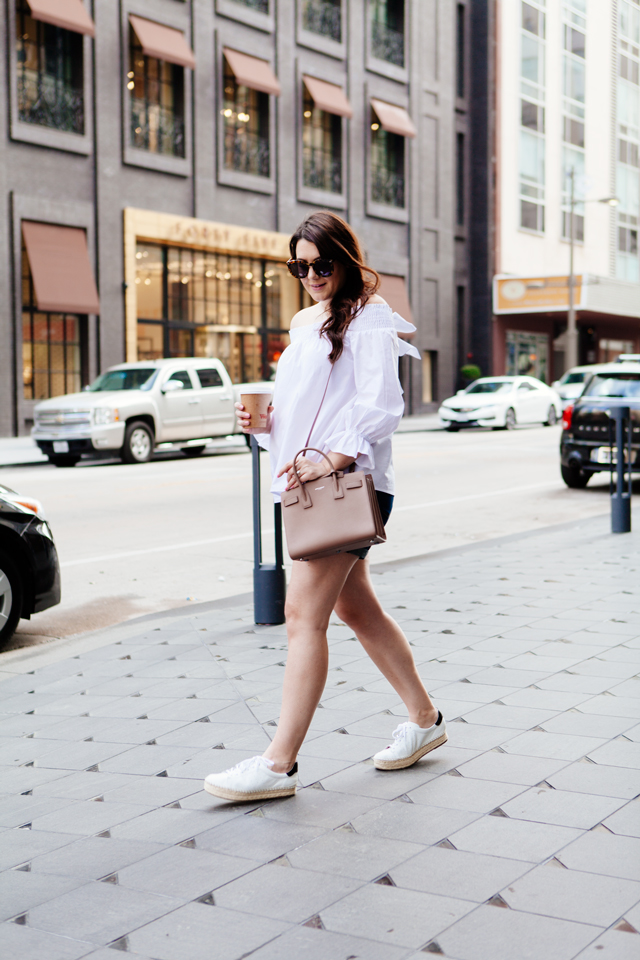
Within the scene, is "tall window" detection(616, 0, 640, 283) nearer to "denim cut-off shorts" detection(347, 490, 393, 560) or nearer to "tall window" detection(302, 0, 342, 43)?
"tall window" detection(302, 0, 342, 43)

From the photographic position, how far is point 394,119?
36.1 m

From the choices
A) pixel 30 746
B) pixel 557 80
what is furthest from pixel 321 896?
pixel 557 80

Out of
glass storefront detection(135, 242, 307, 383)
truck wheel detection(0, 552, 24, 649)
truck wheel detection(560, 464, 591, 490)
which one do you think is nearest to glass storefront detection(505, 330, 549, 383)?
glass storefront detection(135, 242, 307, 383)

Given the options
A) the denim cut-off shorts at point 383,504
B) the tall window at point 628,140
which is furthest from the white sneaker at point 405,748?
the tall window at point 628,140

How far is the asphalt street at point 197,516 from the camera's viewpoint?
26.6ft

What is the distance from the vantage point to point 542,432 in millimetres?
28875

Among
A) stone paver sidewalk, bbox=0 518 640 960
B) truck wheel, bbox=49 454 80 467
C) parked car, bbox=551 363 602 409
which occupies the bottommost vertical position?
stone paver sidewalk, bbox=0 518 640 960

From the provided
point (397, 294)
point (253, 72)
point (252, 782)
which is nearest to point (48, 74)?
point (253, 72)

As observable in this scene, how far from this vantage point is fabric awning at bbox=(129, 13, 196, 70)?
26906 millimetres

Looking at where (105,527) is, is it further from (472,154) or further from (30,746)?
(472,154)

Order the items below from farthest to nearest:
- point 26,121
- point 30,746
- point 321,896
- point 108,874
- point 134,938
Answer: point 26,121
point 30,746
point 108,874
point 321,896
point 134,938

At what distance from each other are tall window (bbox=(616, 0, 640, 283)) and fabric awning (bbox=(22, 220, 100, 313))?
33033 millimetres

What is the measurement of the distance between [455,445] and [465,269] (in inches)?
807

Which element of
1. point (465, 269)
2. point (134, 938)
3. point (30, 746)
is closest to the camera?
point (134, 938)
